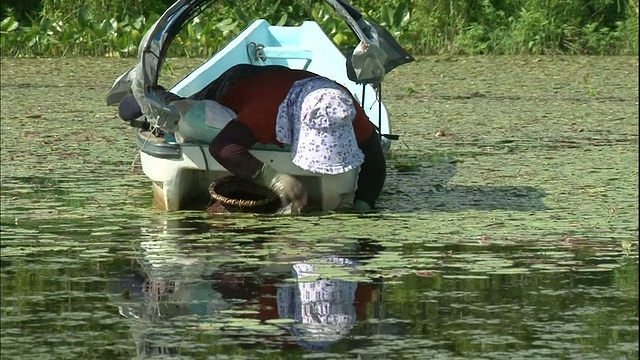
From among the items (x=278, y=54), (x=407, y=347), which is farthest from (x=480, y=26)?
(x=407, y=347)

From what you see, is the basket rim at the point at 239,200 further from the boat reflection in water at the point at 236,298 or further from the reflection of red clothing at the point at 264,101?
the boat reflection in water at the point at 236,298

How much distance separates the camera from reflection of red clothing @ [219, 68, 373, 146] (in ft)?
23.1

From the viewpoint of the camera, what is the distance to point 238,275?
5.59 m

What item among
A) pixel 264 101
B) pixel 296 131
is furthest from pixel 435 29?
pixel 296 131

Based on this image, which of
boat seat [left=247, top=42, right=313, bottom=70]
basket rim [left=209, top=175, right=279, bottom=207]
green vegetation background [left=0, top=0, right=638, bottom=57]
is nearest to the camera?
basket rim [left=209, top=175, right=279, bottom=207]

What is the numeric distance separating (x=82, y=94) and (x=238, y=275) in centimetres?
668

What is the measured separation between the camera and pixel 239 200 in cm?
695

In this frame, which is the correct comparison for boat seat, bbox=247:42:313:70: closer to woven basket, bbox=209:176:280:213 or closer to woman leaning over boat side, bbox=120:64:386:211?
woman leaning over boat side, bbox=120:64:386:211

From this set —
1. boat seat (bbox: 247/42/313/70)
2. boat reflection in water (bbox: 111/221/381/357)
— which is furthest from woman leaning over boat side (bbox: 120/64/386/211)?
boat seat (bbox: 247/42/313/70)

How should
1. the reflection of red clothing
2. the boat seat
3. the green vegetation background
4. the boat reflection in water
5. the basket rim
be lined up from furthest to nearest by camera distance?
the green vegetation background → the boat seat → the reflection of red clothing → the basket rim → the boat reflection in water

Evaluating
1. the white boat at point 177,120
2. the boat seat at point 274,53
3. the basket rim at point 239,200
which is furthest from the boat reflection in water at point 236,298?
the boat seat at point 274,53

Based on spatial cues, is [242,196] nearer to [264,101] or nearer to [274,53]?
[264,101]

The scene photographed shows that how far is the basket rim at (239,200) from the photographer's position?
693 centimetres

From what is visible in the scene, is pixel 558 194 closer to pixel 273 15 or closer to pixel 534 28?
pixel 534 28
